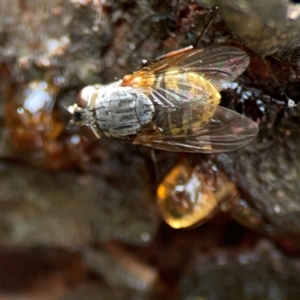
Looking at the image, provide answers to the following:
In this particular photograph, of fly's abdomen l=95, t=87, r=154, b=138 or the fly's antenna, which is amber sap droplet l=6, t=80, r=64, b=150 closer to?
fly's abdomen l=95, t=87, r=154, b=138

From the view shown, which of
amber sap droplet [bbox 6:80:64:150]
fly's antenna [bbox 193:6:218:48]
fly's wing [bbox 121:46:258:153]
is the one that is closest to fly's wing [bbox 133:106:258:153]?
fly's wing [bbox 121:46:258:153]

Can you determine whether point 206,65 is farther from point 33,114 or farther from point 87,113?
point 33,114

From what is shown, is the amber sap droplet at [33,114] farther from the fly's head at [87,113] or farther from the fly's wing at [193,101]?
the fly's wing at [193,101]

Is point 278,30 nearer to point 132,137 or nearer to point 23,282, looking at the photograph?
point 132,137

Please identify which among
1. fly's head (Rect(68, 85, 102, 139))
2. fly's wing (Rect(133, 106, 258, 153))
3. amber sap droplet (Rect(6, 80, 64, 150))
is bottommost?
amber sap droplet (Rect(6, 80, 64, 150))

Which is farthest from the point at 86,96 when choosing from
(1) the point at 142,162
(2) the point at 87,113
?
(1) the point at 142,162

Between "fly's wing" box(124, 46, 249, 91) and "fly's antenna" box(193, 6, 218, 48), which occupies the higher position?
"fly's antenna" box(193, 6, 218, 48)
